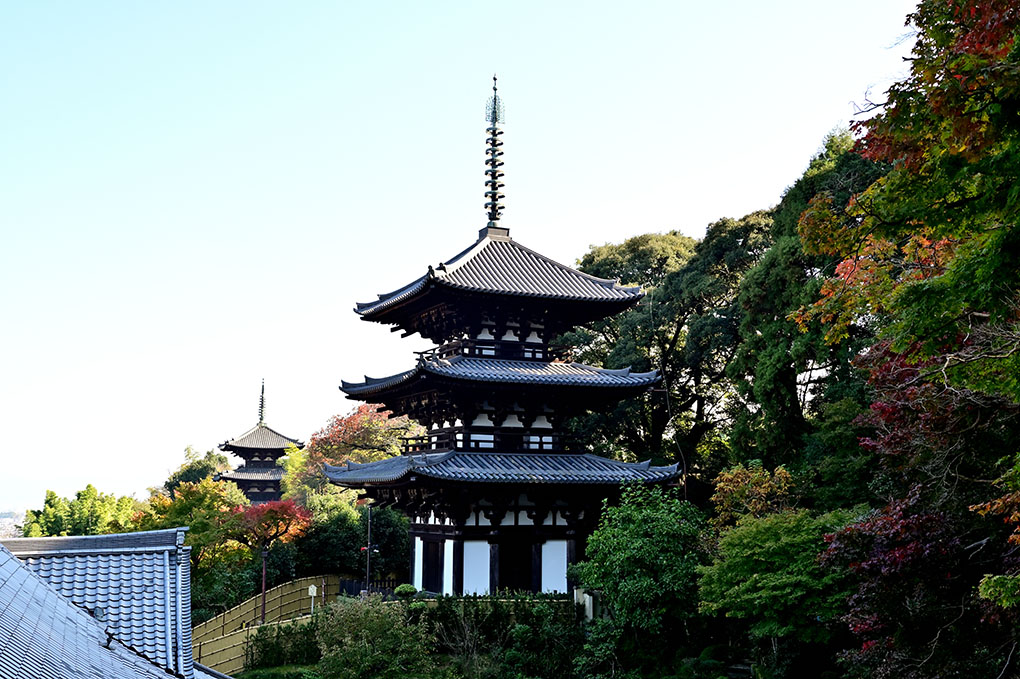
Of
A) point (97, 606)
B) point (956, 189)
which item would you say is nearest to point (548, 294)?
point (956, 189)

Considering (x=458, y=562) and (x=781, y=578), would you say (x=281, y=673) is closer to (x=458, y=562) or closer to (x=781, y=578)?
(x=458, y=562)

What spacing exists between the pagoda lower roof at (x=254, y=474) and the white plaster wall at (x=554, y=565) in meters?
36.5

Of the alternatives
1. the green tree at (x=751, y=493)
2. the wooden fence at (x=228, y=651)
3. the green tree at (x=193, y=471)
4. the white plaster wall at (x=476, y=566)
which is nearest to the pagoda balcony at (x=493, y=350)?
the white plaster wall at (x=476, y=566)

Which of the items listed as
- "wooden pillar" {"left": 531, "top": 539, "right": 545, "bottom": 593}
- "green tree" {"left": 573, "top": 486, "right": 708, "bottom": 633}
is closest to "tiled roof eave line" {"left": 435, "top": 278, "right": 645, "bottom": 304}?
"wooden pillar" {"left": 531, "top": 539, "right": 545, "bottom": 593}

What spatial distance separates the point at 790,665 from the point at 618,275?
24.4 metres

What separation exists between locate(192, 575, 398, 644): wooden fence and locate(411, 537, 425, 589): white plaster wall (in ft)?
2.47

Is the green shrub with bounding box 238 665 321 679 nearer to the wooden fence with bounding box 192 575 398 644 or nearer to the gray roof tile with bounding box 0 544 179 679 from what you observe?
the wooden fence with bounding box 192 575 398 644

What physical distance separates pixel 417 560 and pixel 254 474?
3583cm

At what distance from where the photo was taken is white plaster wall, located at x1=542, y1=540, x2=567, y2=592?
2423cm

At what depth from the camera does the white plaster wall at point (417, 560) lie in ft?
85.5

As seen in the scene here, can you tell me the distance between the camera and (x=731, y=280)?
3575 centimetres

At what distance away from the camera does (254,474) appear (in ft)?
193

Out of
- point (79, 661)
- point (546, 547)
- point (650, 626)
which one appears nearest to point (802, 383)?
point (546, 547)

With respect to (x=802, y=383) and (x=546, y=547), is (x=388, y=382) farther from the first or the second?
(x=802, y=383)
